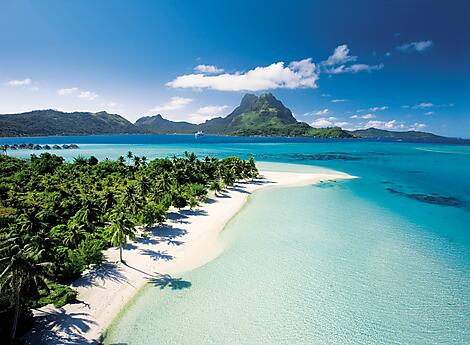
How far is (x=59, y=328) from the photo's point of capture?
87.4 feet

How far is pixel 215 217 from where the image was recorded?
63062 millimetres

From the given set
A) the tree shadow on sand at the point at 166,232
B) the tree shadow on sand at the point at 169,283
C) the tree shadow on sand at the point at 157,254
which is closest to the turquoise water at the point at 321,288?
the tree shadow on sand at the point at 169,283

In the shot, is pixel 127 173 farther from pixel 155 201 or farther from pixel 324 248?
pixel 324 248

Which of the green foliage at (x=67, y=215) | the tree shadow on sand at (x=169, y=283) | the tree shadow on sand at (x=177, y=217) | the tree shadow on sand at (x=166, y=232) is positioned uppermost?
the green foliage at (x=67, y=215)

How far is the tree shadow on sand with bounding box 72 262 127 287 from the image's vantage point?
3409 centimetres

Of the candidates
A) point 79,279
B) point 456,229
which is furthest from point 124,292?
point 456,229

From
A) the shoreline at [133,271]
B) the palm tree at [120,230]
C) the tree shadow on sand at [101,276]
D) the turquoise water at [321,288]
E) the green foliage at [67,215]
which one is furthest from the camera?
the palm tree at [120,230]

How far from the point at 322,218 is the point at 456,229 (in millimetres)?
29535

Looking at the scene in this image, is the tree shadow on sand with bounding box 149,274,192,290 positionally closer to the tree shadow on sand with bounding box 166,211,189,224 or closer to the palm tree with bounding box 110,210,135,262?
the palm tree with bounding box 110,210,135,262

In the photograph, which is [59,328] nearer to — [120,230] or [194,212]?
[120,230]

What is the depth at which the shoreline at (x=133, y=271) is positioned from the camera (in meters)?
26.9

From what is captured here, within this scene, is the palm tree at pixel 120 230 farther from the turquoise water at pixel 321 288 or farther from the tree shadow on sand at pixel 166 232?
the tree shadow on sand at pixel 166 232

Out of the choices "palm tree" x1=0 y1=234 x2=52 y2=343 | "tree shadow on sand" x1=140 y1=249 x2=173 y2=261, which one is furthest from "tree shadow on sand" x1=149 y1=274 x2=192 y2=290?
"palm tree" x1=0 y1=234 x2=52 y2=343

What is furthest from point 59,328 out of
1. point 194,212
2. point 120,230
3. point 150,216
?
point 194,212
